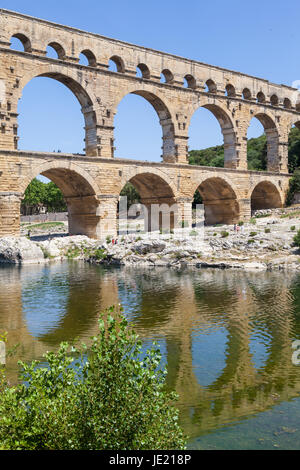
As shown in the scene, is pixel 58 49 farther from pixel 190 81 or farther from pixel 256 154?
pixel 256 154

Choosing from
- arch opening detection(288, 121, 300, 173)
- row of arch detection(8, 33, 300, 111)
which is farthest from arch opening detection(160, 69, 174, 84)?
arch opening detection(288, 121, 300, 173)

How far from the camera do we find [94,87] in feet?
94.2

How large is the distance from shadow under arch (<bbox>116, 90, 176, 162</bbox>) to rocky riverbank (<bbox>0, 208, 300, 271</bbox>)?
776 cm

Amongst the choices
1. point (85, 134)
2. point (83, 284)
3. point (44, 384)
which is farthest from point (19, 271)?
point (44, 384)

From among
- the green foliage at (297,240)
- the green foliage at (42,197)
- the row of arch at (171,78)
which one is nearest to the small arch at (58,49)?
the row of arch at (171,78)

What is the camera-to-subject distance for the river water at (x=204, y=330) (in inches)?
240

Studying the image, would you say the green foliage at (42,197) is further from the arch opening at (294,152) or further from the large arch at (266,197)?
the large arch at (266,197)

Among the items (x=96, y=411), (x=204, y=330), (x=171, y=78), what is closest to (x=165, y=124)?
(x=171, y=78)

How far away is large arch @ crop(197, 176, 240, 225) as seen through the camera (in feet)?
119

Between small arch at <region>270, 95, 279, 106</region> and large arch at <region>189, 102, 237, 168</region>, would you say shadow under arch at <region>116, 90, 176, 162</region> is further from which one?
small arch at <region>270, 95, 279, 106</region>

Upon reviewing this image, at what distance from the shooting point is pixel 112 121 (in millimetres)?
29562

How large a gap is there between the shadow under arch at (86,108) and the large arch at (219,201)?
10069 millimetres

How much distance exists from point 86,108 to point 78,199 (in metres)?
5.72
